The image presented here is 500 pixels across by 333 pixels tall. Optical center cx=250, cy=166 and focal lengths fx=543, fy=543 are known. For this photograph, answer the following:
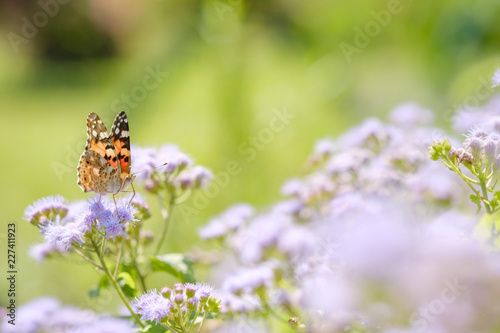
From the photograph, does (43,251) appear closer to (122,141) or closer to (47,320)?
(47,320)

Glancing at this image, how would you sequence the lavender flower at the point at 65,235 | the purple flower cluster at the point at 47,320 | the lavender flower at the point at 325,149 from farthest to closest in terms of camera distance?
1. the lavender flower at the point at 325,149
2. the purple flower cluster at the point at 47,320
3. the lavender flower at the point at 65,235

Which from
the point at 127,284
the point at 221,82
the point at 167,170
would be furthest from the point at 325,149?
the point at 221,82

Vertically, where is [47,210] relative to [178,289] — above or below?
above

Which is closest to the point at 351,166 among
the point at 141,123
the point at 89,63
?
the point at 141,123

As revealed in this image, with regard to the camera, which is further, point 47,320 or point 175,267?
point 47,320

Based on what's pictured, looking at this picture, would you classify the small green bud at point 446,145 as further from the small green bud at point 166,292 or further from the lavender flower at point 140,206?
the lavender flower at point 140,206

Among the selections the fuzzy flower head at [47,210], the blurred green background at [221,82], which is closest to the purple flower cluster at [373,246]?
the fuzzy flower head at [47,210]

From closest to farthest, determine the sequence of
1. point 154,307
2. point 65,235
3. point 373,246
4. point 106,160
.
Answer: point 373,246, point 154,307, point 65,235, point 106,160

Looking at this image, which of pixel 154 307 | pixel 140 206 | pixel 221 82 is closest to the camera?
pixel 154 307
